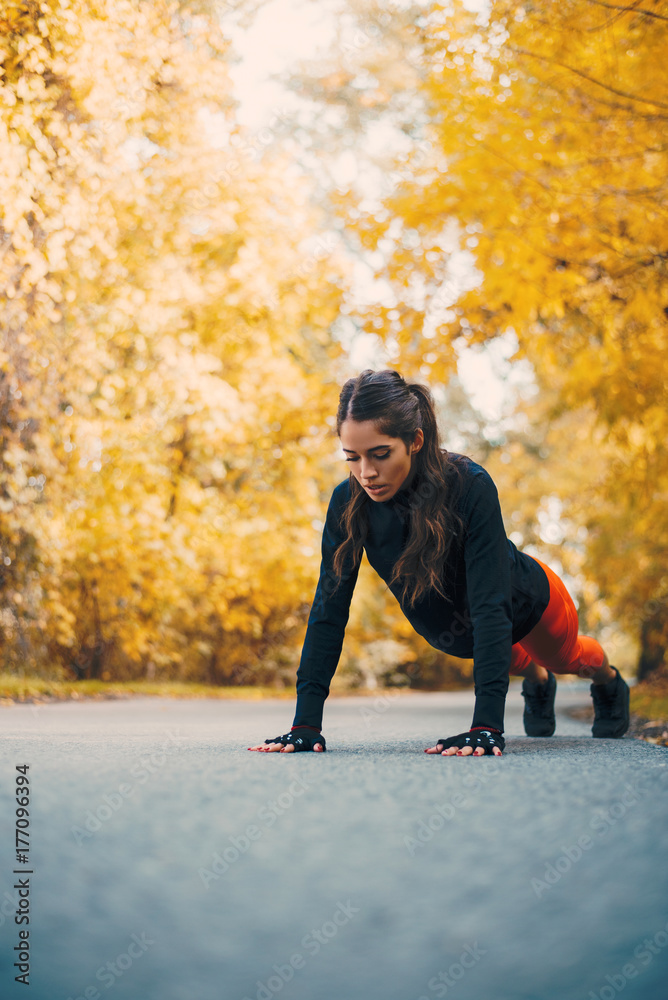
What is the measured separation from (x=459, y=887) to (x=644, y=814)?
40 centimetres

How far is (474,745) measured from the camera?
2238mm

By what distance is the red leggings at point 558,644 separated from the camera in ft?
9.66

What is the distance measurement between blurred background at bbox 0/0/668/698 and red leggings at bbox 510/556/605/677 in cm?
70

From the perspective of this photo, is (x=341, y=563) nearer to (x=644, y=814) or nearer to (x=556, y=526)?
(x=644, y=814)

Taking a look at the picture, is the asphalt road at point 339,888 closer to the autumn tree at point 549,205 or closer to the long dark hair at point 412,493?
the long dark hair at point 412,493

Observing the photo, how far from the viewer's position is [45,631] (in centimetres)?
698

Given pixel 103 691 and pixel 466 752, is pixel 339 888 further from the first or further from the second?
pixel 103 691

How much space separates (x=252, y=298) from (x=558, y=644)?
6.52 meters

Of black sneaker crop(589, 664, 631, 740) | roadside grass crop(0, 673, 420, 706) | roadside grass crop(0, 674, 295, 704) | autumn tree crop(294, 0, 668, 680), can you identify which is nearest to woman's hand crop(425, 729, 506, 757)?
black sneaker crop(589, 664, 631, 740)

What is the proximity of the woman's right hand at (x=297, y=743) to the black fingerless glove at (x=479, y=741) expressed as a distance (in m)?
0.36

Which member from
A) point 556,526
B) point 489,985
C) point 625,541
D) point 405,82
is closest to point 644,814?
point 489,985

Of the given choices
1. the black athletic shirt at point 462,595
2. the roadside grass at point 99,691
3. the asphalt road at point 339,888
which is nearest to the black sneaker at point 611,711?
the black athletic shirt at point 462,595

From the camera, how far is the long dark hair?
2535 mm

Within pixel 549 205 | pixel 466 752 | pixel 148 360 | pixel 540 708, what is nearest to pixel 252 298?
pixel 148 360
